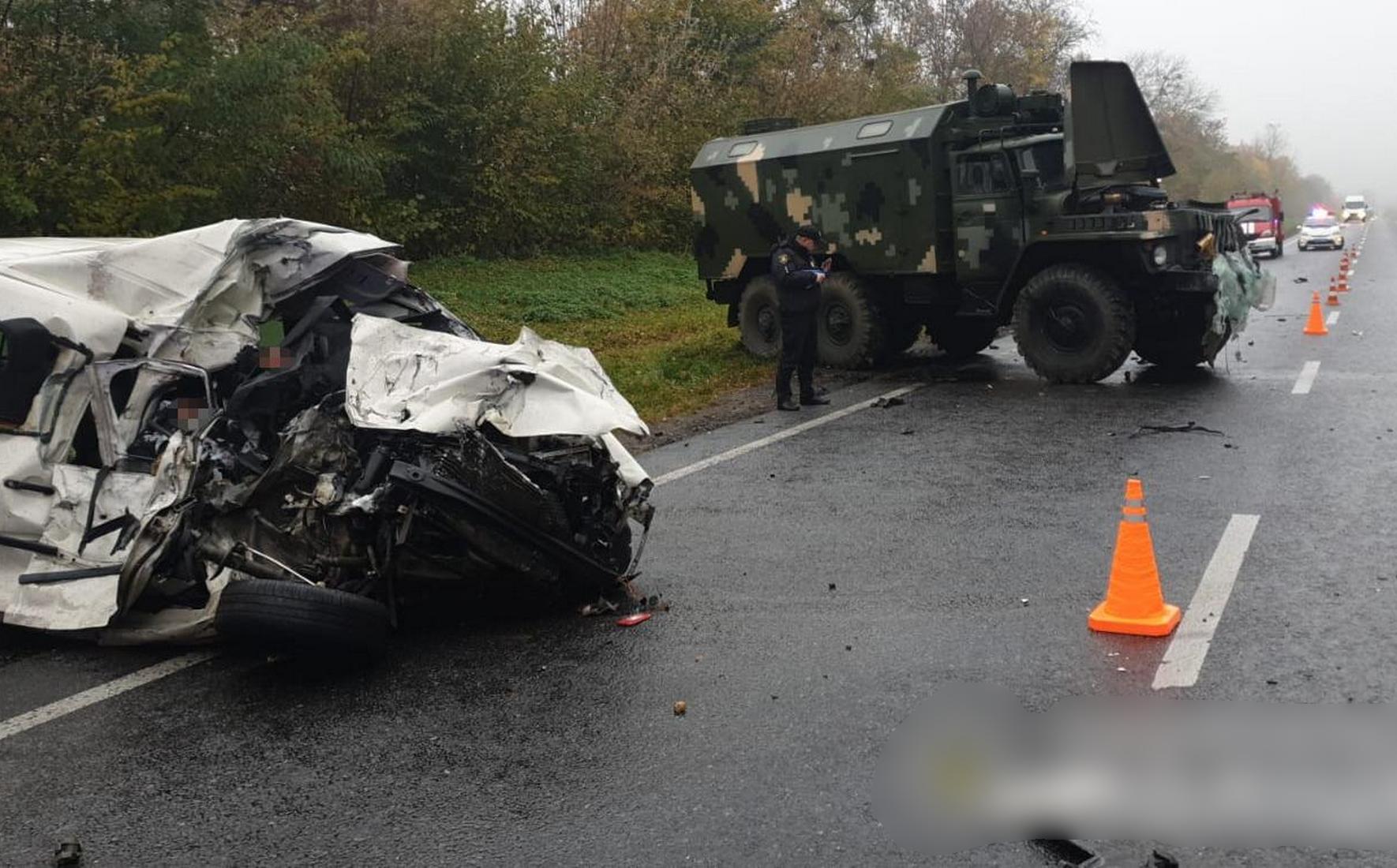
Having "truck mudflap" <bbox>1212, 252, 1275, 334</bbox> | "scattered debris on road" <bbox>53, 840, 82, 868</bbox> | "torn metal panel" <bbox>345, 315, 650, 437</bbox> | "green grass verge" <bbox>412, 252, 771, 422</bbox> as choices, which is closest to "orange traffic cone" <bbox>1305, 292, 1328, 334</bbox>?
"truck mudflap" <bbox>1212, 252, 1275, 334</bbox>

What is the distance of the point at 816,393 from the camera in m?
12.1

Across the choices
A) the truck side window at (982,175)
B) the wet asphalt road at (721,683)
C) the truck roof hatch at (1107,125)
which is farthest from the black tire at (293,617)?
the truck roof hatch at (1107,125)

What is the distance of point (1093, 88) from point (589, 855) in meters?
10.2

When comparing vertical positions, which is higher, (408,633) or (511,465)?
(511,465)

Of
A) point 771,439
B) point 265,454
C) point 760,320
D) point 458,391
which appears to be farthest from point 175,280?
point 760,320

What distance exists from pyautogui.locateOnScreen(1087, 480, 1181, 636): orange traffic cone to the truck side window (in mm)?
7502

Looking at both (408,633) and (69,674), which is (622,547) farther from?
(69,674)

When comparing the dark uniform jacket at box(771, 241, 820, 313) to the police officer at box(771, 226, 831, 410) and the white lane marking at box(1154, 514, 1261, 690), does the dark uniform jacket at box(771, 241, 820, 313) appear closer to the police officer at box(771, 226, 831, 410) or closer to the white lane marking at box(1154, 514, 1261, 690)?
the police officer at box(771, 226, 831, 410)

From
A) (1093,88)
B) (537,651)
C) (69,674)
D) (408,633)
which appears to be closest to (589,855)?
(537,651)

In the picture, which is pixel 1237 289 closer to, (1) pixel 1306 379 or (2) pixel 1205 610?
(1) pixel 1306 379

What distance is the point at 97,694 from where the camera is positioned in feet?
15.3

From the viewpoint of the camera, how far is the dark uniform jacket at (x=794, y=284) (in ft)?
36.1

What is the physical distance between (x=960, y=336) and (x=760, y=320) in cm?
226

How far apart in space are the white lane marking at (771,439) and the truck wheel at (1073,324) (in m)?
1.22
